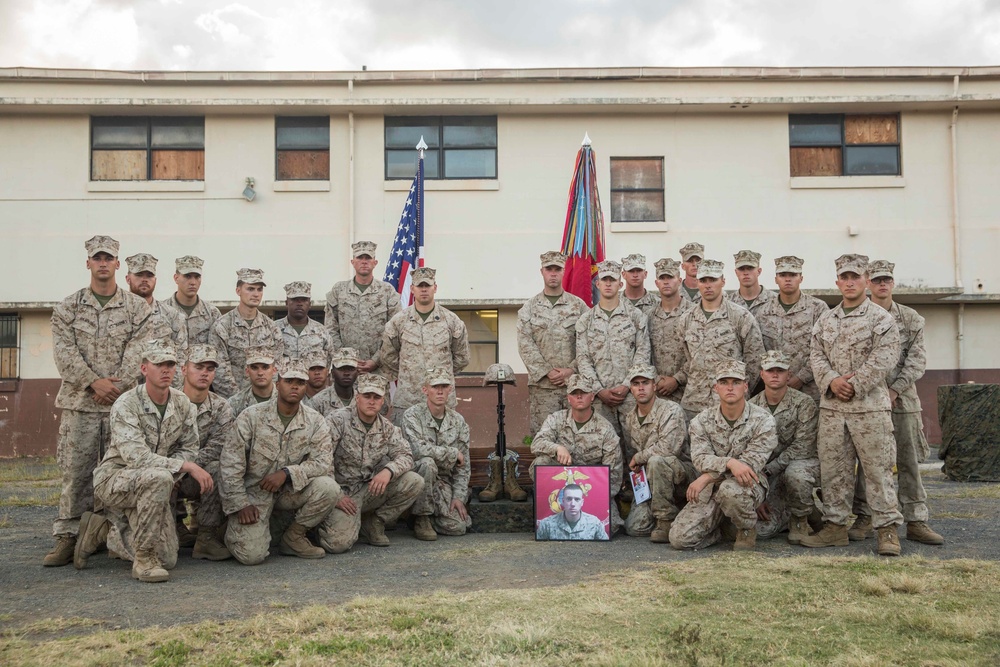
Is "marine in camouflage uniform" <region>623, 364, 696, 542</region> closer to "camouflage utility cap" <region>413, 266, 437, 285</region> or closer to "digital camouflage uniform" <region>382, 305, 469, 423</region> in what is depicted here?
"digital camouflage uniform" <region>382, 305, 469, 423</region>

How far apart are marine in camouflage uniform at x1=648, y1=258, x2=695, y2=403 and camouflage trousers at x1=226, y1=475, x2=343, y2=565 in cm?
316

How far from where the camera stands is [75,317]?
291 inches

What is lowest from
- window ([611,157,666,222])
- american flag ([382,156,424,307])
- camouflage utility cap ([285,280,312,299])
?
camouflage utility cap ([285,280,312,299])

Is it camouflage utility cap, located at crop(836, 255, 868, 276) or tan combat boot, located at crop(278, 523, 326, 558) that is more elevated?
camouflage utility cap, located at crop(836, 255, 868, 276)

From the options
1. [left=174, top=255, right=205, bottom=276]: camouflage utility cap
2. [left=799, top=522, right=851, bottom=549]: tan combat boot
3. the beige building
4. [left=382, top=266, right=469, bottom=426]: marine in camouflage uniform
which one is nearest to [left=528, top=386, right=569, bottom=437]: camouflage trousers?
[left=382, top=266, right=469, bottom=426]: marine in camouflage uniform

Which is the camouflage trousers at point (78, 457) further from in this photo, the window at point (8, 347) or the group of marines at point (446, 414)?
the window at point (8, 347)

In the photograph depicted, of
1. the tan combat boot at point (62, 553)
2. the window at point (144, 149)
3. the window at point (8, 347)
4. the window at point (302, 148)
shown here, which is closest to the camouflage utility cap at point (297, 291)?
the tan combat boot at point (62, 553)

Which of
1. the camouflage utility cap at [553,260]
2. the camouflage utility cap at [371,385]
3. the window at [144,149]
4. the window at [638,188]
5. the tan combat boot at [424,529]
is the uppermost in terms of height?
the window at [144,149]

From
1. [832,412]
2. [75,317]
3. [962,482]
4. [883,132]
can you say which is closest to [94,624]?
[75,317]

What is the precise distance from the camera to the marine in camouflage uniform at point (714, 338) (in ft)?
27.0

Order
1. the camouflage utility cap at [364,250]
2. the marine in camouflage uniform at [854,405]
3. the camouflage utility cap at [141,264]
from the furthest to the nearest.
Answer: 1. the camouflage utility cap at [364,250]
2. the camouflage utility cap at [141,264]
3. the marine in camouflage uniform at [854,405]

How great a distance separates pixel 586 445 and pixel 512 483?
98 cm

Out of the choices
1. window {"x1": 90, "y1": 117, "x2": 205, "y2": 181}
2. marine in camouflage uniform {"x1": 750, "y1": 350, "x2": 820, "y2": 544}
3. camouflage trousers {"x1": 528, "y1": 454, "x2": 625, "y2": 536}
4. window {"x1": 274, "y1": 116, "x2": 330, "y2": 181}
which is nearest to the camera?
marine in camouflage uniform {"x1": 750, "y1": 350, "x2": 820, "y2": 544}

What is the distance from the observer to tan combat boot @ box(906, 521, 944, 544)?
739 cm
